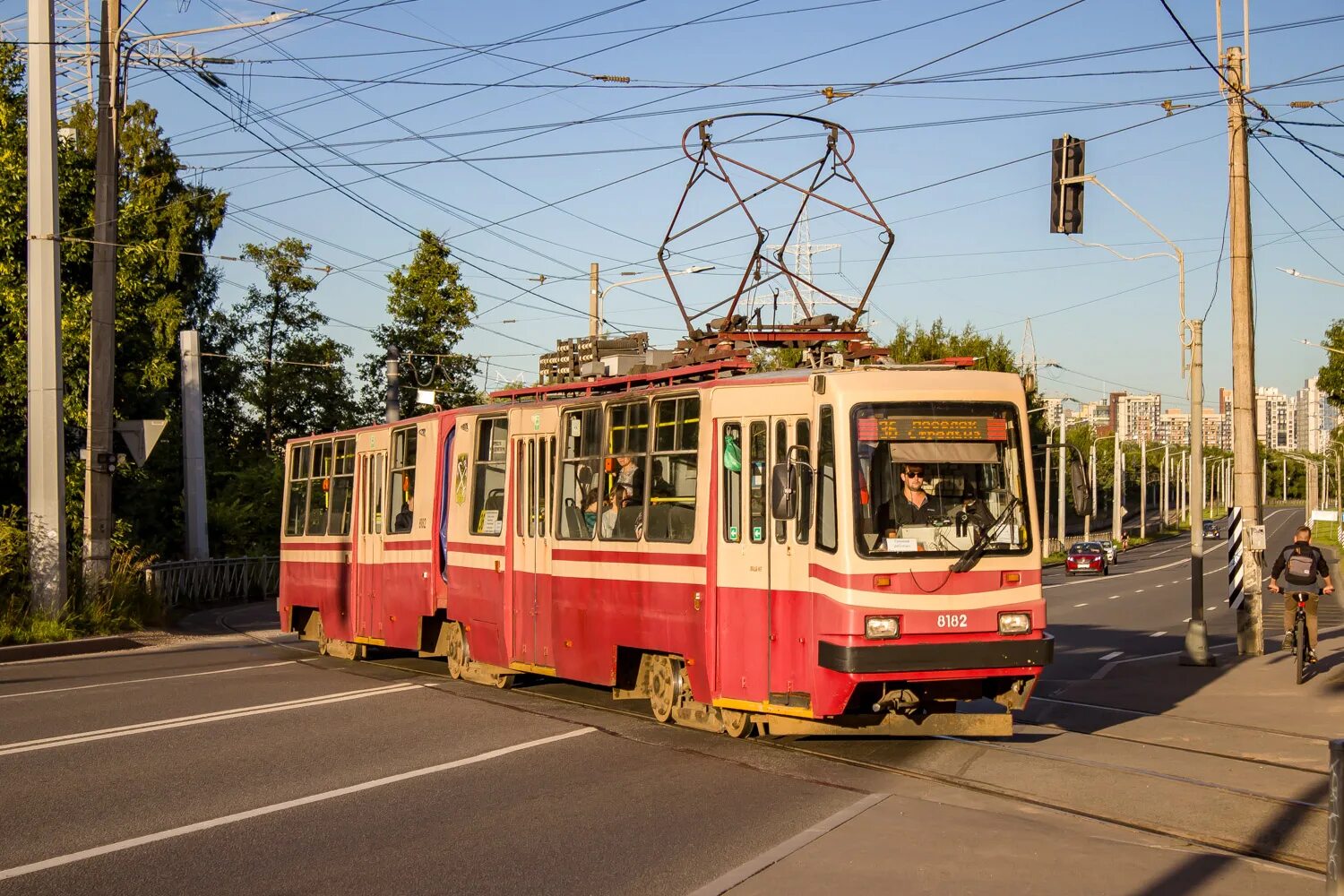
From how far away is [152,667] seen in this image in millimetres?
19719

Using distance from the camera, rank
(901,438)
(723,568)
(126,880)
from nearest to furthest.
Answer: (126,880) < (901,438) < (723,568)

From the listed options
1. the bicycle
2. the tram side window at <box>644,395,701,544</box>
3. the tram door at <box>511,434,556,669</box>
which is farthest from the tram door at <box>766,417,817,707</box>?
the bicycle

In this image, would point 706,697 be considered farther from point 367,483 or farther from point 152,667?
point 152,667

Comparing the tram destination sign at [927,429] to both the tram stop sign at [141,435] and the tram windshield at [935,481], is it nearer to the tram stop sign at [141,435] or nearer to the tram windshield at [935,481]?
the tram windshield at [935,481]

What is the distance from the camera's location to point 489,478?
54.5 feet

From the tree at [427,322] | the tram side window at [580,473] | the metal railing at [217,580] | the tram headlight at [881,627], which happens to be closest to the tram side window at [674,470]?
the tram side window at [580,473]

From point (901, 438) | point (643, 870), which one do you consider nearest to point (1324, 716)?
point (901, 438)

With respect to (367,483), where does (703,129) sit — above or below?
above

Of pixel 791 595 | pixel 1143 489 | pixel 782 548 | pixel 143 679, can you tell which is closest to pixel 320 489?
pixel 143 679

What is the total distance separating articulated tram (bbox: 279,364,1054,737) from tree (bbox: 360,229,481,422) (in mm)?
38191

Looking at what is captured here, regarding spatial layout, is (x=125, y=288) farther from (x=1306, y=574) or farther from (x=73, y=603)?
(x=1306, y=574)

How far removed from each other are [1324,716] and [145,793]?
10.9m

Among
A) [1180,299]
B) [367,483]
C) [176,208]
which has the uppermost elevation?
[176,208]

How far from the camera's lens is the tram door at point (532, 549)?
15.2 m
